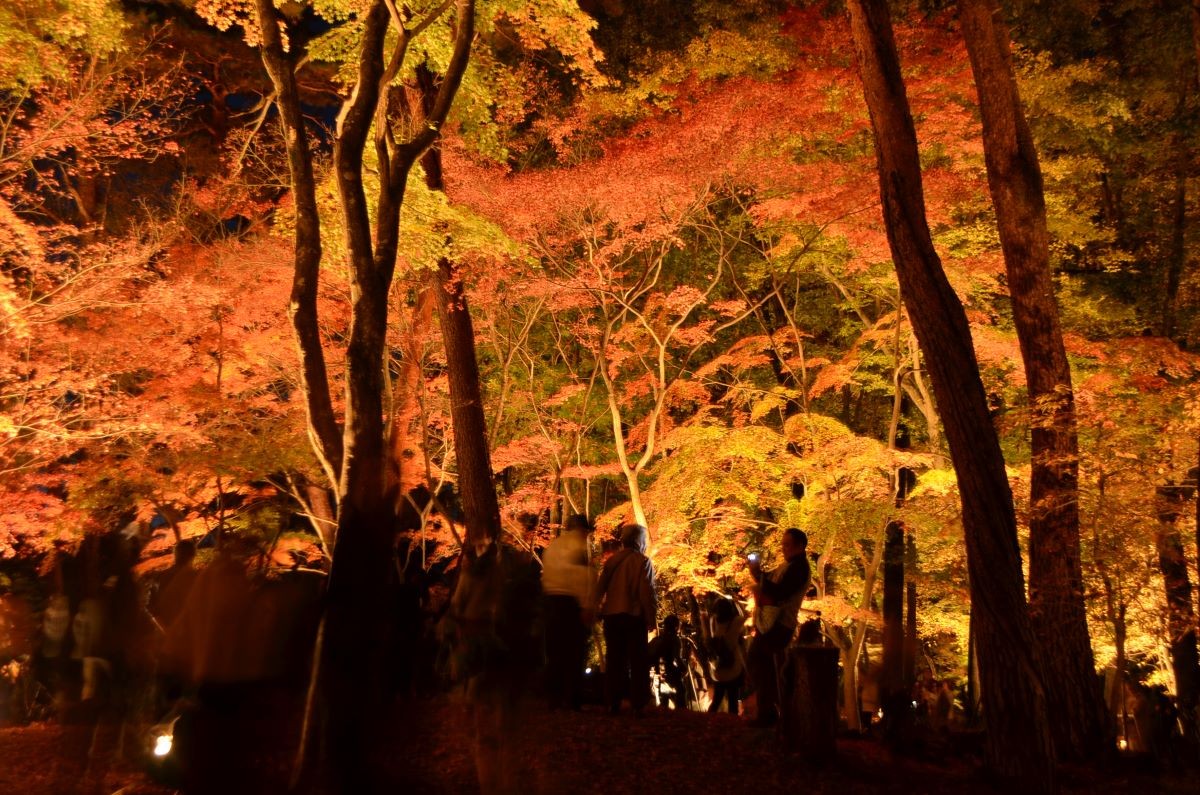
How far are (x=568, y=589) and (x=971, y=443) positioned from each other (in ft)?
10.00

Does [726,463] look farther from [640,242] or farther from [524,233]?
[524,233]

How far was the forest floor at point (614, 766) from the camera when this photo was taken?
4.59 m

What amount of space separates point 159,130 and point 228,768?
10193mm

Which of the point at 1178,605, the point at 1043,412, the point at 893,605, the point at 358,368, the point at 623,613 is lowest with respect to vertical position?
the point at 623,613

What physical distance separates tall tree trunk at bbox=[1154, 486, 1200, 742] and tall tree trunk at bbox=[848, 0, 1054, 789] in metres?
2.16

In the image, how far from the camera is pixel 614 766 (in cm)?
489

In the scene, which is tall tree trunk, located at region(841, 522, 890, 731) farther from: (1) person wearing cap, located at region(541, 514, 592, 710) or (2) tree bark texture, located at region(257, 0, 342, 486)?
(2) tree bark texture, located at region(257, 0, 342, 486)

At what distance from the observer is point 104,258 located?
29.8ft

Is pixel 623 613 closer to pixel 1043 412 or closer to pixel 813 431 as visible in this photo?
pixel 1043 412

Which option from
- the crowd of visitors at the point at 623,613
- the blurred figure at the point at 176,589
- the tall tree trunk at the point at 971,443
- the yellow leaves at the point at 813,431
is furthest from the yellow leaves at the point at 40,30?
the yellow leaves at the point at 813,431

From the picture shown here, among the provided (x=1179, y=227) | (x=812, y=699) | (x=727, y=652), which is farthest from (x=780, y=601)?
(x=1179, y=227)

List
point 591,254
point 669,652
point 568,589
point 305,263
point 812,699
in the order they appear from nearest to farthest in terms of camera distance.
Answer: point 812,699 → point 568,589 → point 305,263 → point 669,652 → point 591,254

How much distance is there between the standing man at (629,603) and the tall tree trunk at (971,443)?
92.2 inches

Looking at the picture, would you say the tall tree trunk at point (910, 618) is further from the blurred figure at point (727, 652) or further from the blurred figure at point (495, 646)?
the blurred figure at point (495, 646)
